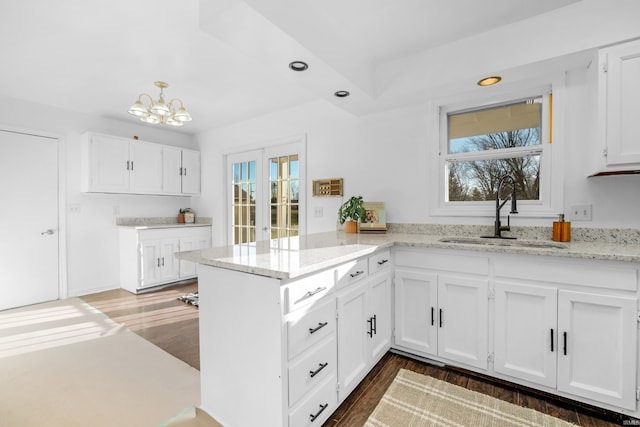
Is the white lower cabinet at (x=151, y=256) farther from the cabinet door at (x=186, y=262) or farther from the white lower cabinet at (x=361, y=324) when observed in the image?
the white lower cabinet at (x=361, y=324)

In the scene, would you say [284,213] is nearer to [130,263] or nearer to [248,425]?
[130,263]

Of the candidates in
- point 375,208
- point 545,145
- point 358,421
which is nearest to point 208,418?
point 358,421

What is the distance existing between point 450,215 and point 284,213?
81.8 inches

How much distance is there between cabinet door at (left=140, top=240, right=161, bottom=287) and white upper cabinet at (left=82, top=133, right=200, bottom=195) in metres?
0.81

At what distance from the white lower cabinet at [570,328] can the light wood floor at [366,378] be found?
8cm

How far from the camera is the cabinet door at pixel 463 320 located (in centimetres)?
193

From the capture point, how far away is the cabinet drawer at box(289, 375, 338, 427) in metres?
1.33

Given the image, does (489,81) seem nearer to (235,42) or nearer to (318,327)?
(235,42)

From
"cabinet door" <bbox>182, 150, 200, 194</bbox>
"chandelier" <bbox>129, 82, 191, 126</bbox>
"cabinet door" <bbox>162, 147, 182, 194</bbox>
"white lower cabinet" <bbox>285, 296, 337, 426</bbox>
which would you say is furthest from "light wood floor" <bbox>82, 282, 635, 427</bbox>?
"chandelier" <bbox>129, 82, 191, 126</bbox>

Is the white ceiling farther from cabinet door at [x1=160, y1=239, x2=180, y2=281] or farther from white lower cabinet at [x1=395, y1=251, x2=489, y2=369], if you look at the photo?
cabinet door at [x1=160, y1=239, x2=180, y2=281]

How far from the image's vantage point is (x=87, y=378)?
1.97 metres

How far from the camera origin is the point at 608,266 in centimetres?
156

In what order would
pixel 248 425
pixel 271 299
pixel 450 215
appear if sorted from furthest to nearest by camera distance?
1. pixel 450 215
2. pixel 248 425
3. pixel 271 299

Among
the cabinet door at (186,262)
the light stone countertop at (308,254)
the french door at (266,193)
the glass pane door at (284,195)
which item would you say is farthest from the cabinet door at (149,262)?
the light stone countertop at (308,254)
